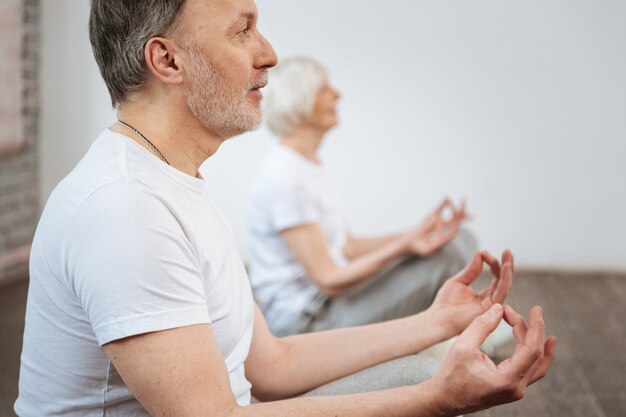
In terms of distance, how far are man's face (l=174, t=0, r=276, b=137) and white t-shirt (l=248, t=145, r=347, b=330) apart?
1061 millimetres

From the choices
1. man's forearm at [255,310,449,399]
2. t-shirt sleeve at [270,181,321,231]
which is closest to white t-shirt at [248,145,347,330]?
t-shirt sleeve at [270,181,321,231]

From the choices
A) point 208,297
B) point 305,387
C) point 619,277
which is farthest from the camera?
point 619,277

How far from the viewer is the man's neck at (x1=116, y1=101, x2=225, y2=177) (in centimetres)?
113

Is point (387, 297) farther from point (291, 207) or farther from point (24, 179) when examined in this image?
point (24, 179)

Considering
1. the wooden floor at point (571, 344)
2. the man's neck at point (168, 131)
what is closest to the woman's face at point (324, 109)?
the wooden floor at point (571, 344)

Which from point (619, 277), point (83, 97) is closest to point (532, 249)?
point (619, 277)

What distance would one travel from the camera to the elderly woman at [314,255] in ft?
7.25

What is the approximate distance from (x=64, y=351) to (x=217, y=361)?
0.73ft

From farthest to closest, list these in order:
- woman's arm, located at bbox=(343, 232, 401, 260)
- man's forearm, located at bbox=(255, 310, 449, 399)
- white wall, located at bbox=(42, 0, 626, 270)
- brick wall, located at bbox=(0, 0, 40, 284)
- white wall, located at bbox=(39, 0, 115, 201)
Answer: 1. white wall, located at bbox=(39, 0, 115, 201)
2. white wall, located at bbox=(42, 0, 626, 270)
3. brick wall, located at bbox=(0, 0, 40, 284)
4. woman's arm, located at bbox=(343, 232, 401, 260)
5. man's forearm, located at bbox=(255, 310, 449, 399)

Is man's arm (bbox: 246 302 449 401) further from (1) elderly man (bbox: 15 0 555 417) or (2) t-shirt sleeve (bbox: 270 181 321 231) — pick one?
(2) t-shirt sleeve (bbox: 270 181 321 231)

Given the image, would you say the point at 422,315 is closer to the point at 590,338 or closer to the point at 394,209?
the point at 590,338

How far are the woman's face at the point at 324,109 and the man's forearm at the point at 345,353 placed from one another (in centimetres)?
119

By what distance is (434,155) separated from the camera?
403cm

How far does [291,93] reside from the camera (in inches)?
98.3
